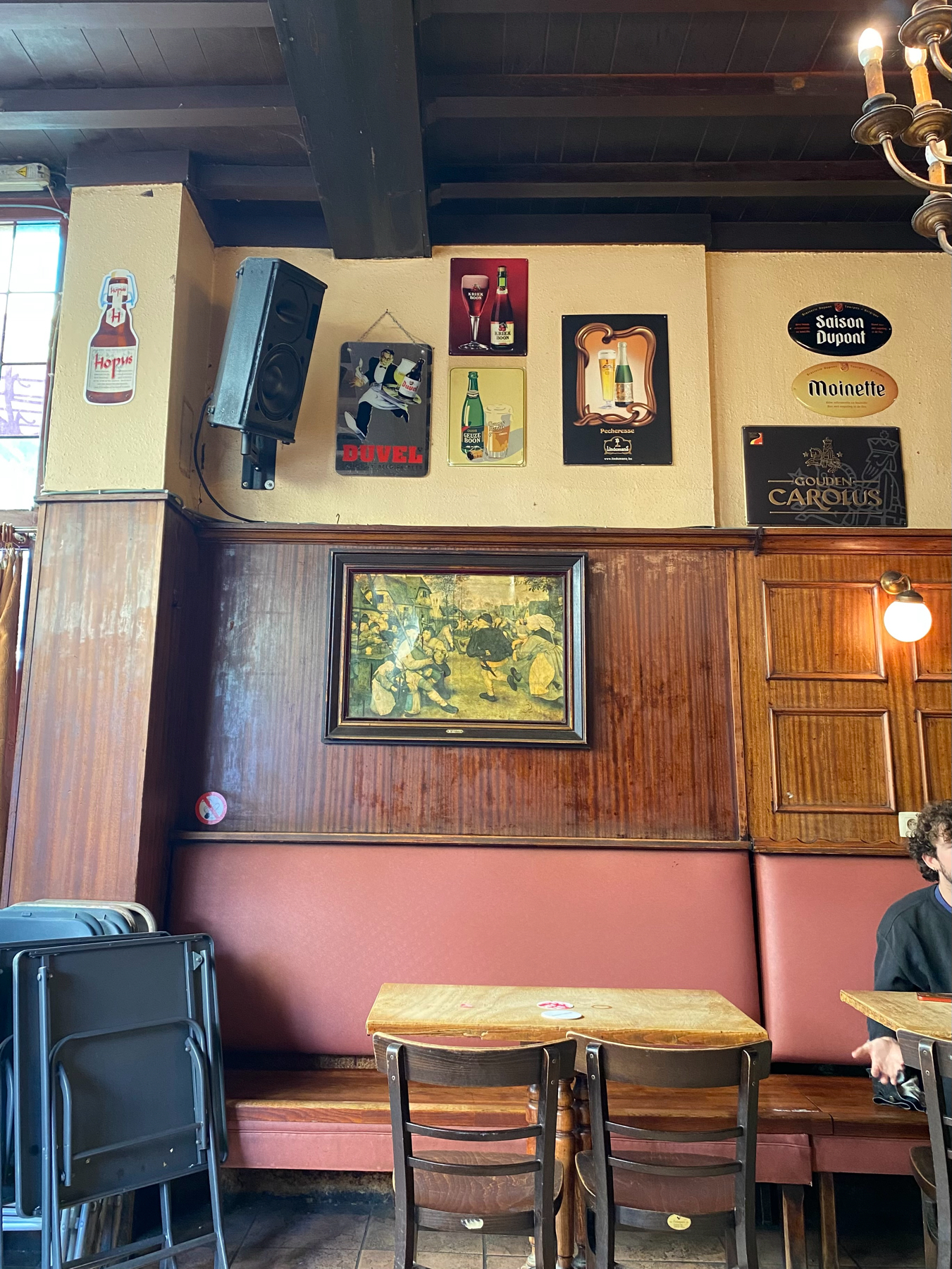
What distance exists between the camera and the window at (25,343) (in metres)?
4.03

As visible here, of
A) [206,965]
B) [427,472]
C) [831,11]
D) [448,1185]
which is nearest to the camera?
[448,1185]

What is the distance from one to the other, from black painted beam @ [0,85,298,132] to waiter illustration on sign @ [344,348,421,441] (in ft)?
3.42

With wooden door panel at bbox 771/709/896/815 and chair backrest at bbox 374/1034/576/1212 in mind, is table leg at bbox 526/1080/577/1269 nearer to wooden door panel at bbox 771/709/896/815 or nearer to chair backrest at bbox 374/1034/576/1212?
chair backrest at bbox 374/1034/576/1212

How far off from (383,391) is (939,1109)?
337cm

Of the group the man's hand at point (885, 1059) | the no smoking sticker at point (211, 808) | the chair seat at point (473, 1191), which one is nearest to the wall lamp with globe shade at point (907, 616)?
the man's hand at point (885, 1059)

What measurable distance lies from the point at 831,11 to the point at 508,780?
316cm

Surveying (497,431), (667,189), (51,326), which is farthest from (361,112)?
(51,326)

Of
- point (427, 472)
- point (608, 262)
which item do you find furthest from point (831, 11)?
point (427, 472)

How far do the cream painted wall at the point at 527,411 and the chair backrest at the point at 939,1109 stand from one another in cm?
235

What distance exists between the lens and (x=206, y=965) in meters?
3.02

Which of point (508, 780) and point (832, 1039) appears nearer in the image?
point (832, 1039)

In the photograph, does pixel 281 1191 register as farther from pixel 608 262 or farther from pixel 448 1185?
pixel 608 262

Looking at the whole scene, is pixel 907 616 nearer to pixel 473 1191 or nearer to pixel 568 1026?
pixel 568 1026

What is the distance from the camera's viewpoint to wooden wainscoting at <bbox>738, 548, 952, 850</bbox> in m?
3.68
